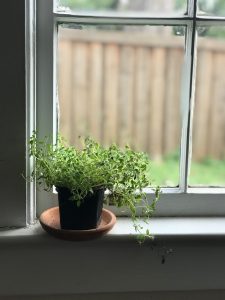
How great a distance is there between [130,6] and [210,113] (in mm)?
340

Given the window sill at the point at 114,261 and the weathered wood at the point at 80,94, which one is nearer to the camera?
the window sill at the point at 114,261

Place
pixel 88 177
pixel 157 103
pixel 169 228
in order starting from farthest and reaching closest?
pixel 157 103
pixel 169 228
pixel 88 177

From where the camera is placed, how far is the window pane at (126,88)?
1.21 metres

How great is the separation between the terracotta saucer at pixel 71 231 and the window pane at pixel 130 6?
0.49 metres

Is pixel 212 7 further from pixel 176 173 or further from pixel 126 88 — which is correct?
pixel 176 173

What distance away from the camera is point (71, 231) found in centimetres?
107

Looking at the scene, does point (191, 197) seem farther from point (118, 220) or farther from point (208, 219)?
point (118, 220)

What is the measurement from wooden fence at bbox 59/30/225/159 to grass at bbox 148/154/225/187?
0.09 feet

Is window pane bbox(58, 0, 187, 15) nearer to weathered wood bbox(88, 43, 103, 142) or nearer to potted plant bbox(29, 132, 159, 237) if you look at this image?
weathered wood bbox(88, 43, 103, 142)

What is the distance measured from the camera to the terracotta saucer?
1.07m

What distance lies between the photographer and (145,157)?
1.12 metres

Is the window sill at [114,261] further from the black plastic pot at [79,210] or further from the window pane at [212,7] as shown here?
the window pane at [212,7]

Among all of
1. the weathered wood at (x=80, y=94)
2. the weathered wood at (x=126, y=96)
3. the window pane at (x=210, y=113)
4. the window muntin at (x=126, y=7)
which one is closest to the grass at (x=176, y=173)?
the window pane at (x=210, y=113)

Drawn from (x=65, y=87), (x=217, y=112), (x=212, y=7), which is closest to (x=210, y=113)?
Result: (x=217, y=112)
